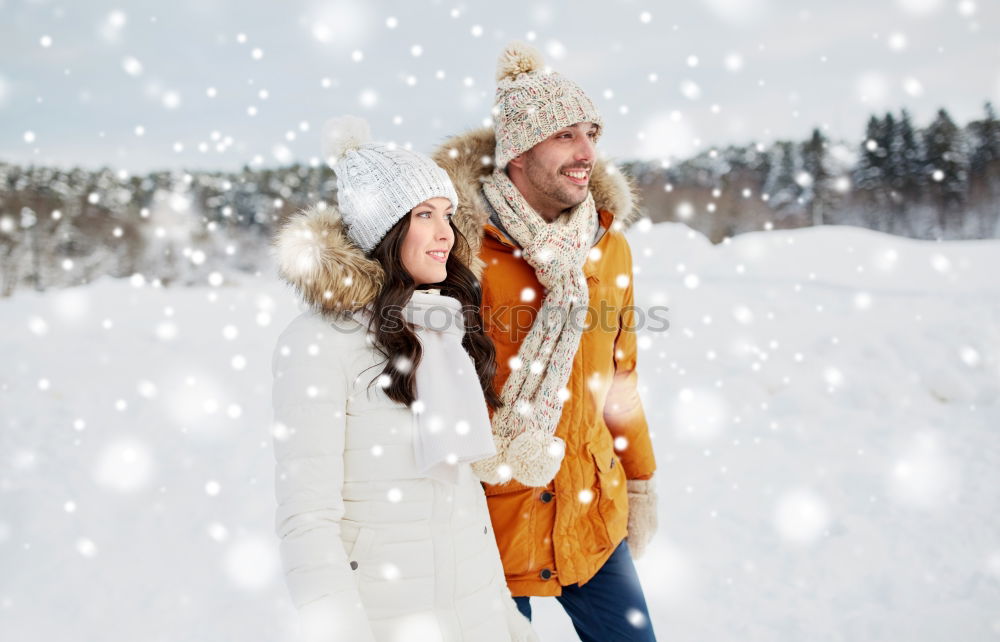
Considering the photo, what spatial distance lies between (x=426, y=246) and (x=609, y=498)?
1210 mm

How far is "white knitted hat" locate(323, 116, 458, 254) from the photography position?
1805mm

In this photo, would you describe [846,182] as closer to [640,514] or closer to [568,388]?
[640,514]

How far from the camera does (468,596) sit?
65.6 inches

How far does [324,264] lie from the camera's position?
1.62 meters

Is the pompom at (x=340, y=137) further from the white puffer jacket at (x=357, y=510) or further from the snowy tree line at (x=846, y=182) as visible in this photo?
the snowy tree line at (x=846, y=182)

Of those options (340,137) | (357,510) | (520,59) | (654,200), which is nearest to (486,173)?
(520,59)

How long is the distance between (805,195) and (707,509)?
41.1 ft

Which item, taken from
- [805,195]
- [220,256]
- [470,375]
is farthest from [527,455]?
[805,195]

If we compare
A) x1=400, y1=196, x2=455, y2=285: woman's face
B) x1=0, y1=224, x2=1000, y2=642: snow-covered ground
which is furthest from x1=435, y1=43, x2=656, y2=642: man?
x1=0, y1=224, x2=1000, y2=642: snow-covered ground

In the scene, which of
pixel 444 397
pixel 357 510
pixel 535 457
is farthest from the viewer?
pixel 535 457

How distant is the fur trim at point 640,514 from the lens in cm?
255

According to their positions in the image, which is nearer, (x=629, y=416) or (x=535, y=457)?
(x=535, y=457)

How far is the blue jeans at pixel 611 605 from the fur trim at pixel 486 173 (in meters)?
1.40

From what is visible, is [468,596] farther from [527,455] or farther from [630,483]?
[630,483]
